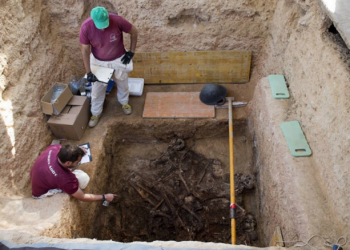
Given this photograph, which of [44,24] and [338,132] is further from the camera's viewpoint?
[44,24]

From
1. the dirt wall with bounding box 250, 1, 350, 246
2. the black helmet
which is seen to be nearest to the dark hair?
the dirt wall with bounding box 250, 1, 350, 246

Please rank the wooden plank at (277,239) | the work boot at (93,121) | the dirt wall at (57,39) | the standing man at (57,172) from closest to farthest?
the wooden plank at (277,239)
the standing man at (57,172)
the dirt wall at (57,39)
the work boot at (93,121)

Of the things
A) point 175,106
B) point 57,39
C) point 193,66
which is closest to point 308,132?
point 175,106

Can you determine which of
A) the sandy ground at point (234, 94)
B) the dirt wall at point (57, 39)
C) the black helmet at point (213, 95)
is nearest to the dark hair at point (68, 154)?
the sandy ground at point (234, 94)

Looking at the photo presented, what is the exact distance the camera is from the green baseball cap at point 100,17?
3.99m

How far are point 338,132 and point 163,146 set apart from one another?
330cm

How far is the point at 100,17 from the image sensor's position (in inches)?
159

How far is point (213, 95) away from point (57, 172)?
9.90ft

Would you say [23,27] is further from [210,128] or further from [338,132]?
[338,132]

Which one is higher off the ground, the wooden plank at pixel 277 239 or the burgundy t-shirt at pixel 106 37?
the burgundy t-shirt at pixel 106 37

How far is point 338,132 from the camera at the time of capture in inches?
116

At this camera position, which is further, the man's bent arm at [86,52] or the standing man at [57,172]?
the man's bent arm at [86,52]

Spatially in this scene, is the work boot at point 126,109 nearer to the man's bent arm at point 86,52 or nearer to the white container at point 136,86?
the white container at point 136,86

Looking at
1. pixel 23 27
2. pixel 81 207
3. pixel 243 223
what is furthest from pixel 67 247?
pixel 23 27
